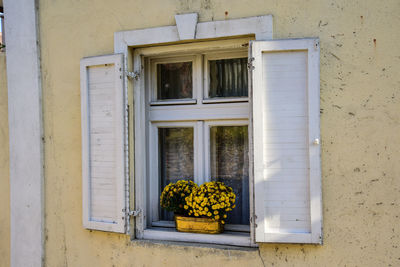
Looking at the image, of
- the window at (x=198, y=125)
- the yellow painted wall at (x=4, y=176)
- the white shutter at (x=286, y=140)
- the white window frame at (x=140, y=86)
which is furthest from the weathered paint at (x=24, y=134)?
the white shutter at (x=286, y=140)

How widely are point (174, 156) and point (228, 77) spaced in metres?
0.87

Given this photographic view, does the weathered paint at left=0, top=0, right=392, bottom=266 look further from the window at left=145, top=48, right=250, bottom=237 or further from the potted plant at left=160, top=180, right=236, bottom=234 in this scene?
the window at left=145, top=48, right=250, bottom=237

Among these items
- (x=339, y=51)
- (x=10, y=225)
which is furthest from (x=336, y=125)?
(x=10, y=225)

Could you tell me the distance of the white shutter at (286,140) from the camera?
2752mm

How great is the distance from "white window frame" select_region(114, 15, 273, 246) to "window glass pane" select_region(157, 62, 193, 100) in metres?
0.21

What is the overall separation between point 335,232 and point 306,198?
1.09 feet

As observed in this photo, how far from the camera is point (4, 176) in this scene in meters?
3.83

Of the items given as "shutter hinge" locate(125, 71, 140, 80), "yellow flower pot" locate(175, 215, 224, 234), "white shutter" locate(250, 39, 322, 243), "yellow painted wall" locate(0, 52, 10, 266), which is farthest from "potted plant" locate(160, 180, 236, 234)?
"yellow painted wall" locate(0, 52, 10, 266)

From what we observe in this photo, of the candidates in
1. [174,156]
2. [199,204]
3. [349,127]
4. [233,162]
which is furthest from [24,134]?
[349,127]

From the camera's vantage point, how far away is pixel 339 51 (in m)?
2.78

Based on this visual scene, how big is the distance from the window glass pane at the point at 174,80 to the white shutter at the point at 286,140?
2.61ft

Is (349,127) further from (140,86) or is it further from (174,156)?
(140,86)

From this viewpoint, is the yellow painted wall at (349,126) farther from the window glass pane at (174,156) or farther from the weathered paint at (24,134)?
the weathered paint at (24,134)

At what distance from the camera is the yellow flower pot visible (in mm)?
3137
